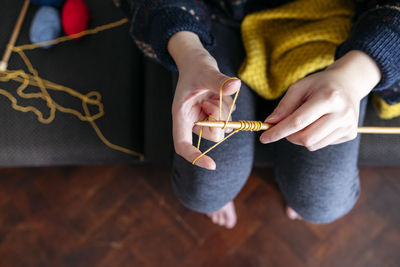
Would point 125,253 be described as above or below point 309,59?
below

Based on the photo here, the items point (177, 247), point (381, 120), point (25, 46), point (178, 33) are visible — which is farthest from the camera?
point (177, 247)

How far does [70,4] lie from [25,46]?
0.20 metres

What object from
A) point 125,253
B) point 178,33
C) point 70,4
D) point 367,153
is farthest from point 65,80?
point 367,153

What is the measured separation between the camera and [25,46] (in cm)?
97

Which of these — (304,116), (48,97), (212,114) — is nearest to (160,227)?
(48,97)

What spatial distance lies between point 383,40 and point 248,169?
41 centimetres

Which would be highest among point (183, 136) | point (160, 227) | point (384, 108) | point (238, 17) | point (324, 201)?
point (238, 17)

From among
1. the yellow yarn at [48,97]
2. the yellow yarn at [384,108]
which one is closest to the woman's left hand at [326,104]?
the yellow yarn at [384,108]

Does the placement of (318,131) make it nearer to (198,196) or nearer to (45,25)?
(198,196)

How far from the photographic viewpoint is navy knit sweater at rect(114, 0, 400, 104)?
0.56m

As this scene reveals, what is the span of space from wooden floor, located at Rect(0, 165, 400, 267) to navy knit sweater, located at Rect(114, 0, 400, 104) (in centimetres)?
59

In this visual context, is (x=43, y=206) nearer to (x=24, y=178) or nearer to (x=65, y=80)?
(x=24, y=178)

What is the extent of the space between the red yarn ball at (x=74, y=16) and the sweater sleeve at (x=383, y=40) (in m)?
0.77

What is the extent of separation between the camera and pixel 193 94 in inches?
21.0
